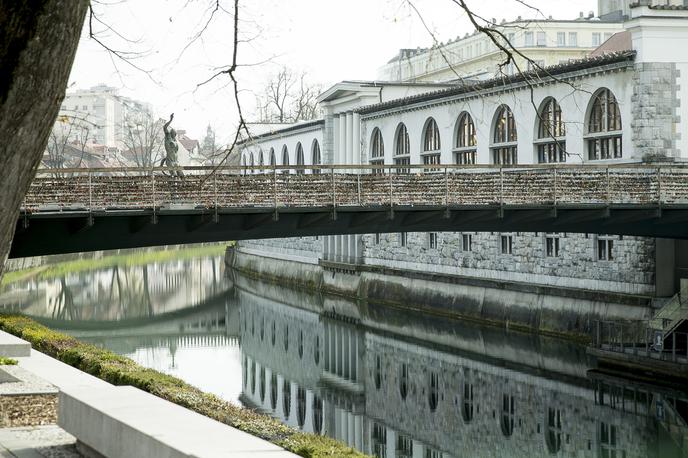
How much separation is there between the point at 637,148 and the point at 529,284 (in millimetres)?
7141

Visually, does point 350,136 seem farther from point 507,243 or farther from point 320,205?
point 320,205

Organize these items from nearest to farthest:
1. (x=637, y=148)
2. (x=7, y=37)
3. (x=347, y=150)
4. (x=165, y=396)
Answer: (x=7, y=37) → (x=165, y=396) → (x=637, y=148) → (x=347, y=150)

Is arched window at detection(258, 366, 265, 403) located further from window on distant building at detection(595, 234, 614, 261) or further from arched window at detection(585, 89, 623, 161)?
arched window at detection(585, 89, 623, 161)

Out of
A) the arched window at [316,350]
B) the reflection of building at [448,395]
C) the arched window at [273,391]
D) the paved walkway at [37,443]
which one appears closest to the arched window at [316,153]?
the reflection of building at [448,395]

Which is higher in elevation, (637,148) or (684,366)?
(637,148)

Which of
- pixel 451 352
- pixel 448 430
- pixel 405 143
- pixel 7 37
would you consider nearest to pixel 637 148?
pixel 451 352

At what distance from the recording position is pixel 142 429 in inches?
448

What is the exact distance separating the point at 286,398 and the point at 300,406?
1442 millimetres

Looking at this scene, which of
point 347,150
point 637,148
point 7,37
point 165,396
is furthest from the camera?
point 347,150

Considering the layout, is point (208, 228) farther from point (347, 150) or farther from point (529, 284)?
point (347, 150)

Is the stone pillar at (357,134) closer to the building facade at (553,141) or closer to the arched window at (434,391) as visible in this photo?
the building facade at (553,141)

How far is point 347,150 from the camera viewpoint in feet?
199

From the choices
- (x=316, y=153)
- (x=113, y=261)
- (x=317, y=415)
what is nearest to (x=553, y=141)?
(x=317, y=415)

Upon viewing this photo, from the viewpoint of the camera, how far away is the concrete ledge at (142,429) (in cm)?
1048
